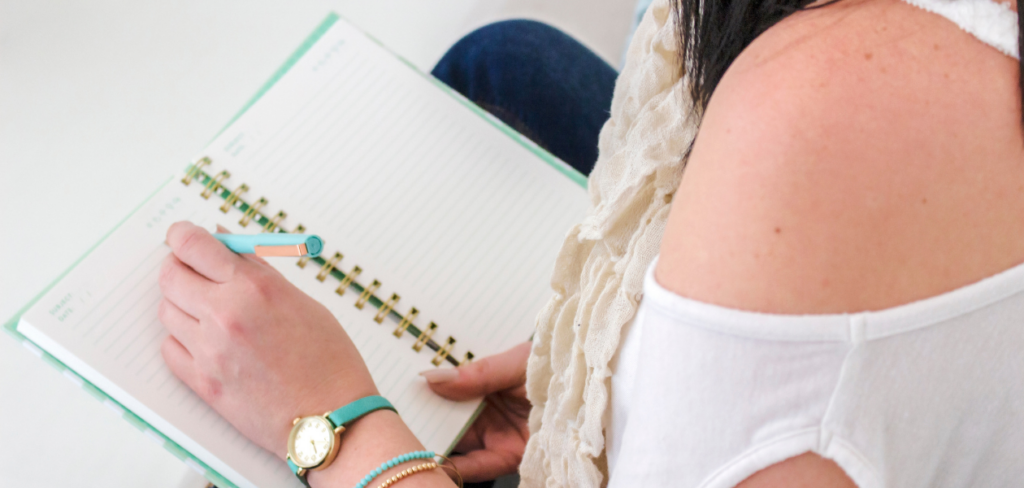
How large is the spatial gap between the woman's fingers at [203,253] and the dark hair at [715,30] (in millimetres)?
409

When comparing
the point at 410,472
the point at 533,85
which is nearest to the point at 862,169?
the point at 410,472

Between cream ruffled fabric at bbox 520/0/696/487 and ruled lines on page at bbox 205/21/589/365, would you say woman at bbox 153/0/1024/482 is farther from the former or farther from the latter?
ruled lines on page at bbox 205/21/589/365

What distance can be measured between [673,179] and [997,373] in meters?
0.23

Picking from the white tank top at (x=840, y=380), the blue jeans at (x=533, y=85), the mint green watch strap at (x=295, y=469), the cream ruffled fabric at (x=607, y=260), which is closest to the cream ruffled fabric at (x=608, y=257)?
the cream ruffled fabric at (x=607, y=260)

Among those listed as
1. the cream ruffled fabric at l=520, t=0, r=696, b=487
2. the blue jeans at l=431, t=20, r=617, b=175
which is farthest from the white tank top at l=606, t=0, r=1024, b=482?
the blue jeans at l=431, t=20, r=617, b=175

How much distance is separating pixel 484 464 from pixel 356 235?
0.89 feet

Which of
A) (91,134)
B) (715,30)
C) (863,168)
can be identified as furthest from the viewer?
(91,134)

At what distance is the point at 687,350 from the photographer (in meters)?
0.34

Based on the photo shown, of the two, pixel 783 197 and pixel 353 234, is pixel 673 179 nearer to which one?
pixel 783 197

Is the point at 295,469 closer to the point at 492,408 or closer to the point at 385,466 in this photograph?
the point at 385,466

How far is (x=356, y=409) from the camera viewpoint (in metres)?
0.51

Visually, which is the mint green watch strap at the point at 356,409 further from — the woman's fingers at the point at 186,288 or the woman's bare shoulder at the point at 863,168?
the woman's bare shoulder at the point at 863,168

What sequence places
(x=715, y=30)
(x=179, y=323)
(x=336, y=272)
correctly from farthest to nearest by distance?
(x=336, y=272) → (x=179, y=323) → (x=715, y=30)

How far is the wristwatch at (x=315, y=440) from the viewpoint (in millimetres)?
497
